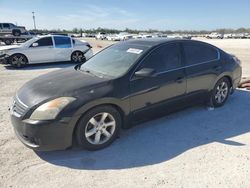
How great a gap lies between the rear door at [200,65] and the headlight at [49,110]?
2480 mm

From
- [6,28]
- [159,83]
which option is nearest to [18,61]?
[159,83]

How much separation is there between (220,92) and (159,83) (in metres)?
1.93

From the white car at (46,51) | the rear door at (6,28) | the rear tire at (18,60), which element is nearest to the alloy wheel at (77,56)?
the white car at (46,51)

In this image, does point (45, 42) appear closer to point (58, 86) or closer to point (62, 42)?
point (62, 42)

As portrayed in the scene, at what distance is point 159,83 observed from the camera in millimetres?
4559

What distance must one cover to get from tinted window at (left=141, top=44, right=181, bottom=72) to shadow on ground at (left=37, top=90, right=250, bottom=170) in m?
1.04

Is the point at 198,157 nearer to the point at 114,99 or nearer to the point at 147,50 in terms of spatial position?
the point at 114,99

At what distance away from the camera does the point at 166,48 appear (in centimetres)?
484

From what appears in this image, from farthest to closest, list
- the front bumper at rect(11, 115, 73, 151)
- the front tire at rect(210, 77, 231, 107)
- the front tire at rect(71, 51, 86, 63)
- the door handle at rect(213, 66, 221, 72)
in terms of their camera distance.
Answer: the front tire at rect(71, 51, 86, 63), the front tire at rect(210, 77, 231, 107), the door handle at rect(213, 66, 221, 72), the front bumper at rect(11, 115, 73, 151)

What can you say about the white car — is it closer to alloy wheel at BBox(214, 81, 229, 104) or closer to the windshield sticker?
the windshield sticker

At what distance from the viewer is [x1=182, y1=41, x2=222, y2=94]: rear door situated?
5.11m

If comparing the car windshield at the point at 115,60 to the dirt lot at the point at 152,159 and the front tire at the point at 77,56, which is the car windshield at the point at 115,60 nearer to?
the dirt lot at the point at 152,159

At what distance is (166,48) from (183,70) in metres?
0.52

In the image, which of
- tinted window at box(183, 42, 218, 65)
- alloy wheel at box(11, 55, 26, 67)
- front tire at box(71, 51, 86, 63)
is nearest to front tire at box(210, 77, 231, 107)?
tinted window at box(183, 42, 218, 65)
